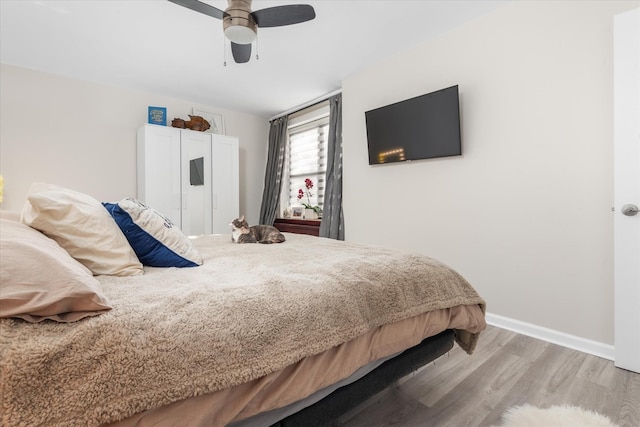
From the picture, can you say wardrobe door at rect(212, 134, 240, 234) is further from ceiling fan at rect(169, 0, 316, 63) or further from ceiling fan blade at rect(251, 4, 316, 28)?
ceiling fan blade at rect(251, 4, 316, 28)

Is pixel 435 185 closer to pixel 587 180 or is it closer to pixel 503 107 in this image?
pixel 503 107

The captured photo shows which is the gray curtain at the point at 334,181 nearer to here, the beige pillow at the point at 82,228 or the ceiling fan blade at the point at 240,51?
the ceiling fan blade at the point at 240,51

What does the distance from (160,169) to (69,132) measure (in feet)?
3.45

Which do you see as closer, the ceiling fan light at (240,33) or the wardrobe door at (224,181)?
the ceiling fan light at (240,33)

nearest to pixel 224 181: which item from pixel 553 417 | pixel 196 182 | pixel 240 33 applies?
pixel 196 182

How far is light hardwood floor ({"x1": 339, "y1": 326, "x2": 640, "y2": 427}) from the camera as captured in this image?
1355mm

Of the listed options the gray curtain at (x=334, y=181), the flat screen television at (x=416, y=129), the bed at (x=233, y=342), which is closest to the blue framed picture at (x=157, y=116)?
the gray curtain at (x=334, y=181)

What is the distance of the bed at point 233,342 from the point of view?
1.96 ft

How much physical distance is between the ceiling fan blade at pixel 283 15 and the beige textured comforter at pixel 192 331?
1625 mm

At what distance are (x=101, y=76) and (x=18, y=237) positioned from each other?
3.68 metres

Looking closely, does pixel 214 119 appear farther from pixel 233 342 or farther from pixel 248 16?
pixel 233 342

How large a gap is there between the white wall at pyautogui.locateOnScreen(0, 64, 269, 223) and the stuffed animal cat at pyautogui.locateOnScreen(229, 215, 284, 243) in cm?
252

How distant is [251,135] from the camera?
5113mm

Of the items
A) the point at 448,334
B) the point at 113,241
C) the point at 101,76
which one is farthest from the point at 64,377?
the point at 101,76
